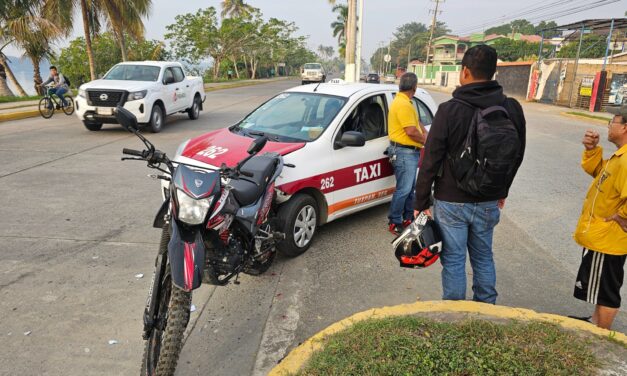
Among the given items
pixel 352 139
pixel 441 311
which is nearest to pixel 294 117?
pixel 352 139

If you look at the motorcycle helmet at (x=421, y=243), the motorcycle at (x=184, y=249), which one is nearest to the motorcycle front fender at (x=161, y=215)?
the motorcycle at (x=184, y=249)

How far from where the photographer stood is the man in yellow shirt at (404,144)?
4.74m

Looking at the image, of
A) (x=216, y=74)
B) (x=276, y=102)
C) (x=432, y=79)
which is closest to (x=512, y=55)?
(x=432, y=79)

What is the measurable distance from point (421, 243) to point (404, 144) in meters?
2.14

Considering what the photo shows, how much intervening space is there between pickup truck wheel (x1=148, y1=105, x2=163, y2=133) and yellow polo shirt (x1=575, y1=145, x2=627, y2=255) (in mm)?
10907

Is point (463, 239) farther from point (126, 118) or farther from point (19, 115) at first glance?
point (19, 115)

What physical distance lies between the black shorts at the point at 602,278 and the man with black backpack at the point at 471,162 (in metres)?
0.67

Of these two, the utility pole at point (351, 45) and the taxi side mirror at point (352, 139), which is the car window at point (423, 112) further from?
the utility pole at point (351, 45)

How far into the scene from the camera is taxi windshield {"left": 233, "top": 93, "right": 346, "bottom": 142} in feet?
16.2

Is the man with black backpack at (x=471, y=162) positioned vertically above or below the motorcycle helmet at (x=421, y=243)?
above

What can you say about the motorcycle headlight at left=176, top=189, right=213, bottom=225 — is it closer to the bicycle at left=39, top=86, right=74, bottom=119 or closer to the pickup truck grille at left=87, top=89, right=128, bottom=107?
the pickup truck grille at left=87, top=89, right=128, bottom=107

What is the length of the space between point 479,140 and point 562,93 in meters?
25.9

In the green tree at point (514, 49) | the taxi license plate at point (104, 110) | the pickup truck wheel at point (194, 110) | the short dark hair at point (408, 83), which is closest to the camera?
the short dark hair at point (408, 83)

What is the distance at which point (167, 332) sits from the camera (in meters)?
2.53
